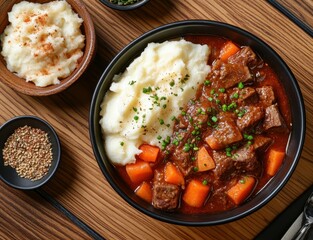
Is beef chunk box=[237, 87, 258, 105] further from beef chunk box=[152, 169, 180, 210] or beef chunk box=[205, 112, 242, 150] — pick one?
beef chunk box=[152, 169, 180, 210]

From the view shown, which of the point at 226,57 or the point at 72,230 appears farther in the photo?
the point at 72,230

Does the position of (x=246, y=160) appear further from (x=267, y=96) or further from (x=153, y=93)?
(x=153, y=93)

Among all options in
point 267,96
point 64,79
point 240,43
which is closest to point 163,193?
point 267,96

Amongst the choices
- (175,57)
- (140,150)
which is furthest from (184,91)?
(140,150)

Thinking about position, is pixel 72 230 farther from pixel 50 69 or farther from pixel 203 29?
pixel 203 29

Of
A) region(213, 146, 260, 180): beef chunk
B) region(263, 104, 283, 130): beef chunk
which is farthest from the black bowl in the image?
region(213, 146, 260, 180): beef chunk

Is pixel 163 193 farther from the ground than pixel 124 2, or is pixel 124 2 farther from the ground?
pixel 124 2

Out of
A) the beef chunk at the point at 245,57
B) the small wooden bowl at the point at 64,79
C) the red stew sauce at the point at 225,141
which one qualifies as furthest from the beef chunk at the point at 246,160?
the small wooden bowl at the point at 64,79
